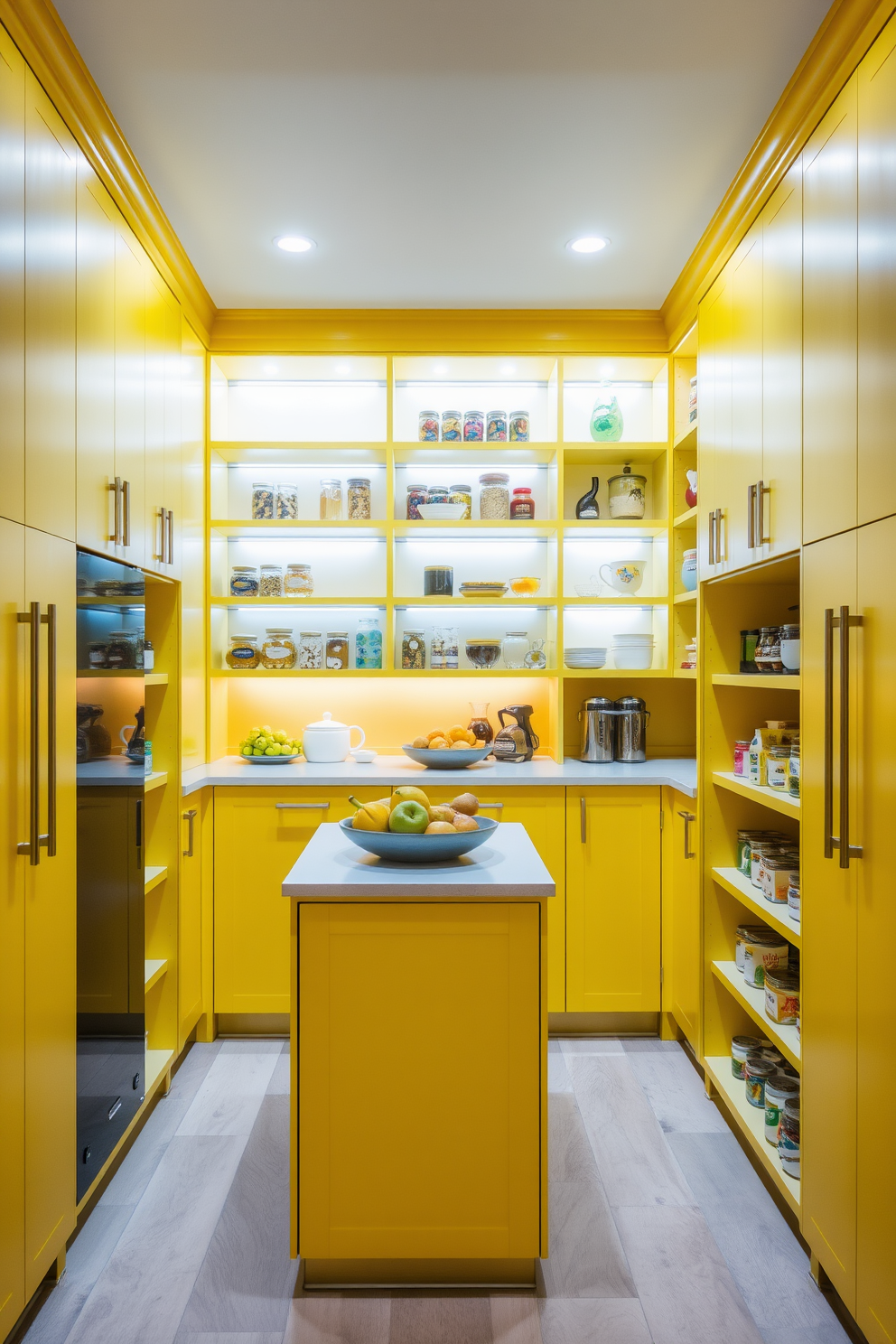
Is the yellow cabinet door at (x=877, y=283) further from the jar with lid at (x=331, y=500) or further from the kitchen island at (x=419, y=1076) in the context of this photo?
the jar with lid at (x=331, y=500)

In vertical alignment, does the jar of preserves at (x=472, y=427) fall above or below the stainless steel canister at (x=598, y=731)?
above

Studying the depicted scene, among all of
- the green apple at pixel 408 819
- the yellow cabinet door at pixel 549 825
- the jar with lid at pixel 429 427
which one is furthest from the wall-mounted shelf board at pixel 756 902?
→ the jar with lid at pixel 429 427

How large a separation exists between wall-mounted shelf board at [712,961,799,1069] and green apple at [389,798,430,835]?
43.6 inches

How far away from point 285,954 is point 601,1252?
5.19ft

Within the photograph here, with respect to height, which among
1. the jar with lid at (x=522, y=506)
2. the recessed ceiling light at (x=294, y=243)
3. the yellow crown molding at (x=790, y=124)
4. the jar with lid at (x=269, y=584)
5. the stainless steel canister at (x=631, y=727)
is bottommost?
the stainless steel canister at (x=631, y=727)

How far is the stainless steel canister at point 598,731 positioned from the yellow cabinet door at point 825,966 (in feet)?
5.27

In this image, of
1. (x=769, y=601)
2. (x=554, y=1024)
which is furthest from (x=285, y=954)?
(x=769, y=601)

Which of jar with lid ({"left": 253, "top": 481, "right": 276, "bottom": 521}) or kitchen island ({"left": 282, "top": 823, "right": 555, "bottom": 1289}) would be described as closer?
kitchen island ({"left": 282, "top": 823, "right": 555, "bottom": 1289})

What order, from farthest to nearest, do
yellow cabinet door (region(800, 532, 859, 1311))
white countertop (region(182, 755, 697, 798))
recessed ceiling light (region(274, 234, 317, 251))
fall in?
white countertop (region(182, 755, 697, 798))
recessed ceiling light (region(274, 234, 317, 251))
yellow cabinet door (region(800, 532, 859, 1311))

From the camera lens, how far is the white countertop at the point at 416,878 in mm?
1790

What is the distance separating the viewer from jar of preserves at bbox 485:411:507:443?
12.4 ft

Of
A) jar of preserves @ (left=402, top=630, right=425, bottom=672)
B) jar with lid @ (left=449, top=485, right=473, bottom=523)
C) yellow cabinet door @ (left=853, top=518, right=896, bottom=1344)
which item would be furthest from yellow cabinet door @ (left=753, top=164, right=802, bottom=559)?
jar of preserves @ (left=402, top=630, right=425, bottom=672)

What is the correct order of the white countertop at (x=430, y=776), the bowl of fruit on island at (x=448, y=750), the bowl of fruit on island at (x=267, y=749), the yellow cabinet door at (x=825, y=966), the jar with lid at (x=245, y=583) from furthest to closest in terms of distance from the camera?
1. the jar with lid at (x=245, y=583)
2. the bowl of fruit on island at (x=267, y=749)
3. the bowl of fruit on island at (x=448, y=750)
4. the white countertop at (x=430, y=776)
5. the yellow cabinet door at (x=825, y=966)

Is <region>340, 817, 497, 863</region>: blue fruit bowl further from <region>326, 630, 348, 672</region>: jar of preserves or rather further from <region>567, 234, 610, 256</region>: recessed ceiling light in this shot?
<region>567, 234, 610, 256</region>: recessed ceiling light
